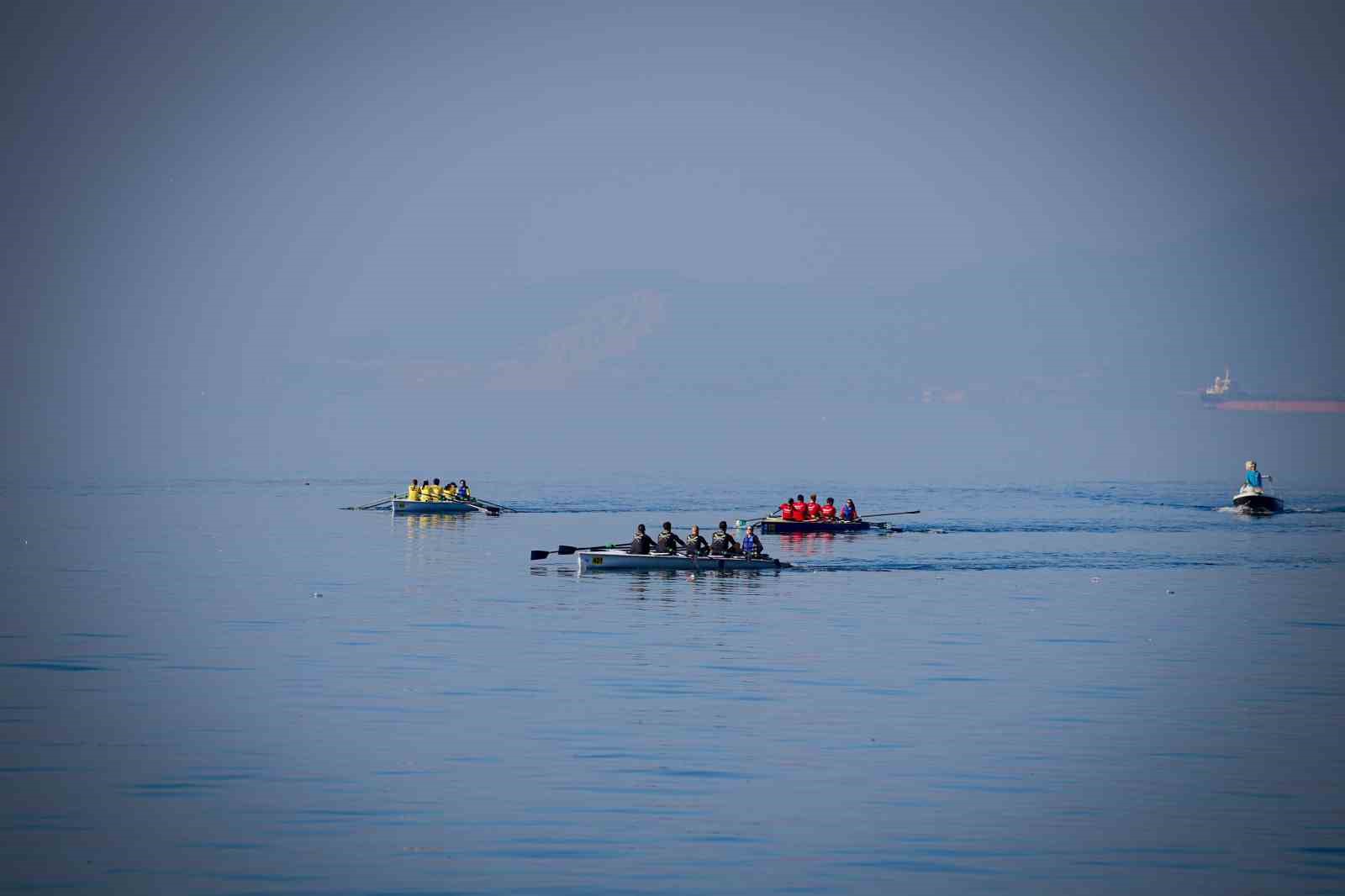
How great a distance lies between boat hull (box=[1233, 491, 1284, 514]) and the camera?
300 feet

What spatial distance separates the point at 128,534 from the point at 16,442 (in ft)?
384

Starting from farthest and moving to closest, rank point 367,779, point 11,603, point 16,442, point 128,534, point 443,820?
point 16,442, point 128,534, point 11,603, point 367,779, point 443,820

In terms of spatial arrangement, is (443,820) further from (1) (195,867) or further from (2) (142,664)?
(2) (142,664)

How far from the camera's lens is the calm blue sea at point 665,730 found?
2188 cm

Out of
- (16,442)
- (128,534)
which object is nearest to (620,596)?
(128,534)

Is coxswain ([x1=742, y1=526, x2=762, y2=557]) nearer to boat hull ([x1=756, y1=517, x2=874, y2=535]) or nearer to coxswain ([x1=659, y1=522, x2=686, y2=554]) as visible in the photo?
coxswain ([x1=659, y1=522, x2=686, y2=554])

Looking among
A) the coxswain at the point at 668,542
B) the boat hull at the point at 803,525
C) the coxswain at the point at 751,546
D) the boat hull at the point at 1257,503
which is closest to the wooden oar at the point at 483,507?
the boat hull at the point at 803,525

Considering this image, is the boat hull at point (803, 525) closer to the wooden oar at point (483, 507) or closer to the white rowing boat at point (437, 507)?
the wooden oar at point (483, 507)

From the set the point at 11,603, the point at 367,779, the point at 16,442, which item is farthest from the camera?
the point at 16,442

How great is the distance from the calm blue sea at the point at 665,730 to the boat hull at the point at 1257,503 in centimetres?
3220

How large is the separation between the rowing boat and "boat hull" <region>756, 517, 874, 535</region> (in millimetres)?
20474

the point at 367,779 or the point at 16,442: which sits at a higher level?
the point at 16,442

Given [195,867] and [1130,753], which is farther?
[1130,753]

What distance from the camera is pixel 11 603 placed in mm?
47531
